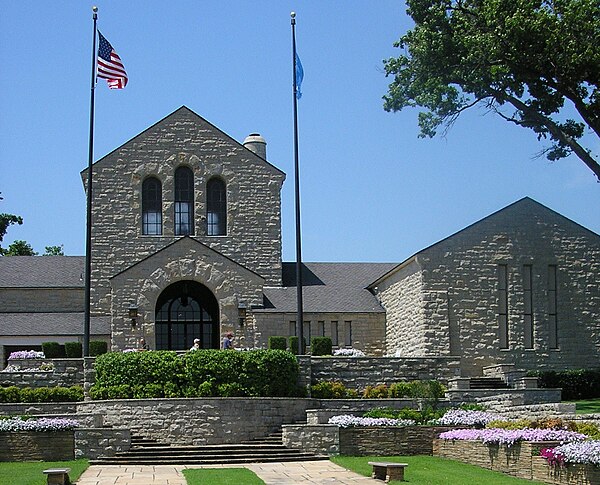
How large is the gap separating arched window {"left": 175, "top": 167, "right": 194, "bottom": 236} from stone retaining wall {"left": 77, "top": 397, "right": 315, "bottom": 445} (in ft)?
46.0

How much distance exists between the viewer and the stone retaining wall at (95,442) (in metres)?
28.4

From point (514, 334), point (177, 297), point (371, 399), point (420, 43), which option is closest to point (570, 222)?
point (514, 334)

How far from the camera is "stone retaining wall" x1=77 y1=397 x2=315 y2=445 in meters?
31.5

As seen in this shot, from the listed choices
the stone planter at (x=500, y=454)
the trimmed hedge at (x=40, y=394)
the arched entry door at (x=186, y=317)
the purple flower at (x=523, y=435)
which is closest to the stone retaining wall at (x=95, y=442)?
the trimmed hedge at (x=40, y=394)

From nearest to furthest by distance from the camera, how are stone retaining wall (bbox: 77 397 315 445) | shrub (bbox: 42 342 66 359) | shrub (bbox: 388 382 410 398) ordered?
stone retaining wall (bbox: 77 397 315 445) < shrub (bbox: 388 382 410 398) < shrub (bbox: 42 342 66 359)

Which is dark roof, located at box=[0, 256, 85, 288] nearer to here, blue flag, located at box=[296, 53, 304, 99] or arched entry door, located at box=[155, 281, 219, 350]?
arched entry door, located at box=[155, 281, 219, 350]

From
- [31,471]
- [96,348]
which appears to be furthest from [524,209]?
[31,471]

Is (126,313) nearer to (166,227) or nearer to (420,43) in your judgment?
(166,227)

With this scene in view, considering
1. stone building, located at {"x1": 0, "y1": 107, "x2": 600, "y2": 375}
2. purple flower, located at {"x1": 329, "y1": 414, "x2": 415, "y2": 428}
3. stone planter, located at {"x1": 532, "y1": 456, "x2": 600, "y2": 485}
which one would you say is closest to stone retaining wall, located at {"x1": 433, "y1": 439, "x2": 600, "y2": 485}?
stone planter, located at {"x1": 532, "y1": 456, "x2": 600, "y2": 485}

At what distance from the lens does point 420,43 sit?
37688mm

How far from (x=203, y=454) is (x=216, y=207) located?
17817mm

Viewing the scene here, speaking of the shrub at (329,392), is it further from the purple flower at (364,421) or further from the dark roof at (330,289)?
the dark roof at (330,289)

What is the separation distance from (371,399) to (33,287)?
1731 cm

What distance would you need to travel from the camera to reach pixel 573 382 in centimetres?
3928
